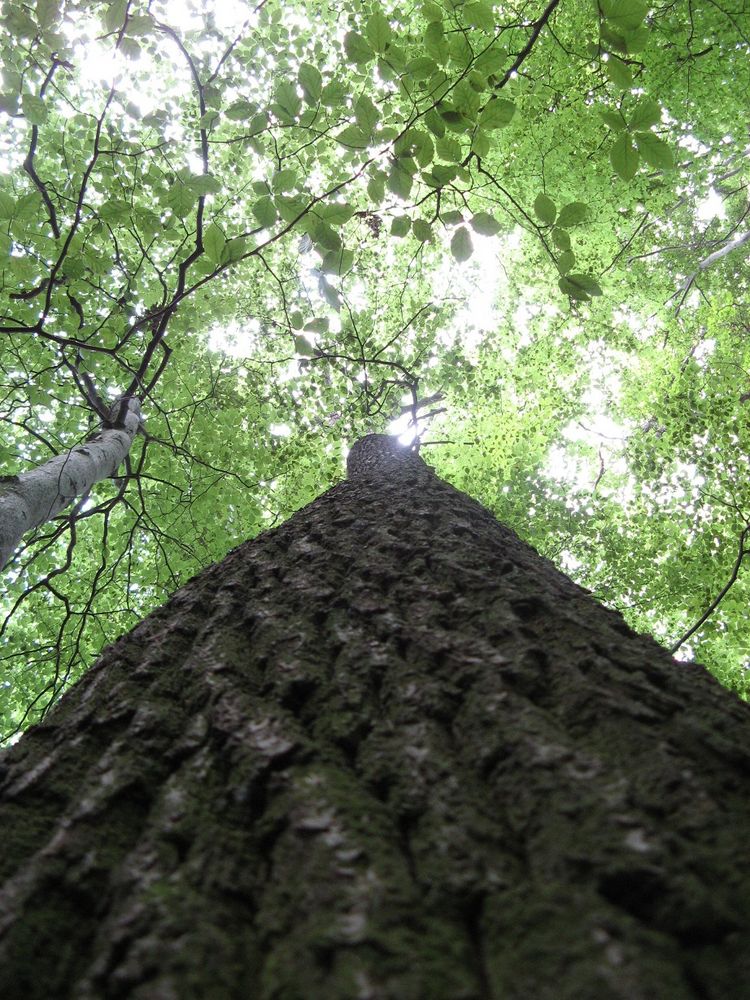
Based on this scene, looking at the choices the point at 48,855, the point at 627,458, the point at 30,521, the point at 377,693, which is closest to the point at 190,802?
the point at 48,855

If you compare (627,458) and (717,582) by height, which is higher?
(627,458)

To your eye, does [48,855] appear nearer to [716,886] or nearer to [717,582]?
[716,886]

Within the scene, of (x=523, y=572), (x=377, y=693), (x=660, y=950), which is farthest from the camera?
(x=523, y=572)

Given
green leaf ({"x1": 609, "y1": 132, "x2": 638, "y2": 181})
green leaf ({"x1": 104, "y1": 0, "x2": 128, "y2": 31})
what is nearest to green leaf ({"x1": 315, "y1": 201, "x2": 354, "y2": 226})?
green leaf ({"x1": 609, "y1": 132, "x2": 638, "y2": 181})

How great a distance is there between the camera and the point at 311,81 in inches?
81.7

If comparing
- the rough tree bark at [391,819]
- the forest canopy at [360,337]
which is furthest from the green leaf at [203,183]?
the rough tree bark at [391,819]

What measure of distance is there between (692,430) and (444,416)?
5.17 meters

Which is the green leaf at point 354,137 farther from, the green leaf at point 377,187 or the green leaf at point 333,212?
the green leaf at point 377,187

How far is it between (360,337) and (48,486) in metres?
5.31

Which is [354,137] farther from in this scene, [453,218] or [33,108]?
[33,108]

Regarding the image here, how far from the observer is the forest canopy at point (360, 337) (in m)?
5.09

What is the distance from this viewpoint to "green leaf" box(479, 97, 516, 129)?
198cm

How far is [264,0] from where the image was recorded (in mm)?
3318

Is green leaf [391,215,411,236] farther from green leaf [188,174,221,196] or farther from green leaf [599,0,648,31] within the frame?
green leaf [599,0,648,31]
